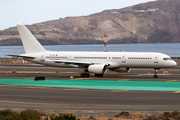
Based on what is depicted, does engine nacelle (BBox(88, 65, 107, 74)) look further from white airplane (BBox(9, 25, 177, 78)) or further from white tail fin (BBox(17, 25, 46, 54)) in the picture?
white tail fin (BBox(17, 25, 46, 54))

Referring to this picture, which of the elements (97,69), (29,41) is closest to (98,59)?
(97,69)

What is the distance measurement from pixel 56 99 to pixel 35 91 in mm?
6092

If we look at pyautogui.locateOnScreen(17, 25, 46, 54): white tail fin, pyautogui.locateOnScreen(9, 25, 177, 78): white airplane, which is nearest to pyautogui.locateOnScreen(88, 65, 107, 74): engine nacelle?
pyautogui.locateOnScreen(9, 25, 177, 78): white airplane

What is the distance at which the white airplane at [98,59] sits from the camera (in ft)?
164

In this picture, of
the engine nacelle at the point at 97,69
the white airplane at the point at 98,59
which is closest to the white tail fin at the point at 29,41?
the white airplane at the point at 98,59

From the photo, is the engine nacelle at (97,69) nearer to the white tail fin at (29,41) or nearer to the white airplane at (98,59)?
the white airplane at (98,59)

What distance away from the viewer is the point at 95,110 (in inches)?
916

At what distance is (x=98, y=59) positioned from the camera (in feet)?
173

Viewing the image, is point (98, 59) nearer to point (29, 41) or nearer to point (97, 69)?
point (97, 69)

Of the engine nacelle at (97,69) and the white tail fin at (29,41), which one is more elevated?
the white tail fin at (29,41)

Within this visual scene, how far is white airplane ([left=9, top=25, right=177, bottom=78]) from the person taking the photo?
5006 centimetres

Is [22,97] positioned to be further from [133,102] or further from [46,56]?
[46,56]

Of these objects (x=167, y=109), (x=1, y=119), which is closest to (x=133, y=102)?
(x=167, y=109)

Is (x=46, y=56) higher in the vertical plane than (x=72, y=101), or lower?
higher
